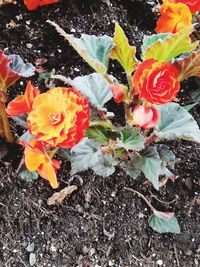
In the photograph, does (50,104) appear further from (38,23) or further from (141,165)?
(38,23)

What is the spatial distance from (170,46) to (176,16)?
21cm

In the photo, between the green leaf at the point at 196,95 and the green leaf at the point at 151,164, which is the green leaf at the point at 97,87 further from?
the green leaf at the point at 196,95

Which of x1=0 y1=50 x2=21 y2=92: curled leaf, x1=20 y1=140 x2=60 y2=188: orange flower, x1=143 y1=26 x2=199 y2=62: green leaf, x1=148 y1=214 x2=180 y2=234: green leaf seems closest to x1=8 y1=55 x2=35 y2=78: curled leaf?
x1=0 y1=50 x2=21 y2=92: curled leaf

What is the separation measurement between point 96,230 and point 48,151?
0.31 m

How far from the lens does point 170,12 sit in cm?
132

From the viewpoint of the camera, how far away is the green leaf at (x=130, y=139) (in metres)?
1.21

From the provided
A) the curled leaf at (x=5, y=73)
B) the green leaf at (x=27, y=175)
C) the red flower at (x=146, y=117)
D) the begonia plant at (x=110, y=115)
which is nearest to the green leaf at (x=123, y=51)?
the begonia plant at (x=110, y=115)

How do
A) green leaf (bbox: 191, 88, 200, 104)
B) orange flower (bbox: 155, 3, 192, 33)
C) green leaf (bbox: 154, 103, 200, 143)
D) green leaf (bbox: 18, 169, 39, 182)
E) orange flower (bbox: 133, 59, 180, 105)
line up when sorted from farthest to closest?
green leaf (bbox: 191, 88, 200, 104), green leaf (bbox: 18, 169, 39, 182), orange flower (bbox: 155, 3, 192, 33), green leaf (bbox: 154, 103, 200, 143), orange flower (bbox: 133, 59, 180, 105)

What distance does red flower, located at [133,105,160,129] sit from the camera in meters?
1.12

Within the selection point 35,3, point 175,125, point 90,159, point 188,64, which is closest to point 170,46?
point 188,64

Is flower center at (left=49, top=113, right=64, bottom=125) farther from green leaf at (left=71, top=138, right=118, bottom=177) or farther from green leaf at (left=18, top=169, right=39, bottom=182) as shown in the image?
green leaf at (left=18, top=169, right=39, bottom=182)

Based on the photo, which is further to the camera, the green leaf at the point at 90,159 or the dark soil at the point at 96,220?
the dark soil at the point at 96,220

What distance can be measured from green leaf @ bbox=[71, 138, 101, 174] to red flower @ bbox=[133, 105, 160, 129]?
0.18m

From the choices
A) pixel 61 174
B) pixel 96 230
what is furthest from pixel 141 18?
pixel 96 230
